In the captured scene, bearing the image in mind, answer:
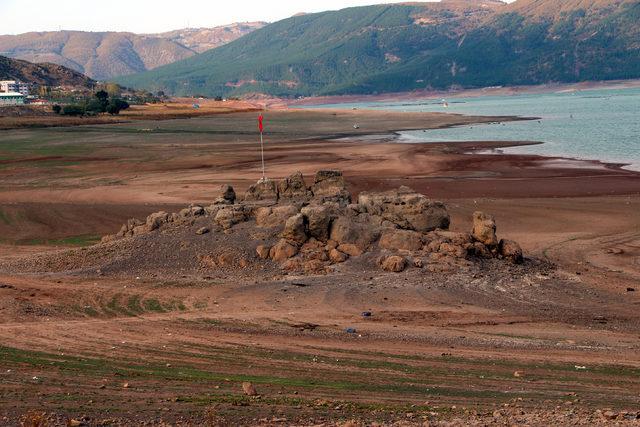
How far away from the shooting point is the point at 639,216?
34.0 meters

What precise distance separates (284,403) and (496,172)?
41.1 metres

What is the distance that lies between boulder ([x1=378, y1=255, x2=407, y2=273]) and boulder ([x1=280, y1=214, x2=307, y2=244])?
8.12ft

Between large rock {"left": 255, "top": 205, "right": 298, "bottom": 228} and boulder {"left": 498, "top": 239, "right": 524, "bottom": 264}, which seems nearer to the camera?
boulder {"left": 498, "top": 239, "right": 524, "bottom": 264}

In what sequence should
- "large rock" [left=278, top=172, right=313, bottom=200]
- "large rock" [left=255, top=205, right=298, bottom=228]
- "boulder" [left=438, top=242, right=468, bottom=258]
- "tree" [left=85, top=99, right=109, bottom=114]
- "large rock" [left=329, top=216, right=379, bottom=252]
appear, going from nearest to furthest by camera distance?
"boulder" [left=438, top=242, right=468, bottom=258], "large rock" [left=329, top=216, right=379, bottom=252], "large rock" [left=255, top=205, right=298, bottom=228], "large rock" [left=278, top=172, right=313, bottom=200], "tree" [left=85, top=99, right=109, bottom=114]

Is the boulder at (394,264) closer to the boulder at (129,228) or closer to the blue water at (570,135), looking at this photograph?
the boulder at (129,228)

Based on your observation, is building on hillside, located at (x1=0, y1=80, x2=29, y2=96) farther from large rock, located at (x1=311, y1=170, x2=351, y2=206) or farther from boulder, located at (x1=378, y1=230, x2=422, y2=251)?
boulder, located at (x1=378, y1=230, x2=422, y2=251)

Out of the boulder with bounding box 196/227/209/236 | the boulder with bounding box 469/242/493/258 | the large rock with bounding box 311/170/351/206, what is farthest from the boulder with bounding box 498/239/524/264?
the boulder with bounding box 196/227/209/236

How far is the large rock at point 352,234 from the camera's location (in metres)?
24.3

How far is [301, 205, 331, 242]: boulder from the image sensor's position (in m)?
24.3

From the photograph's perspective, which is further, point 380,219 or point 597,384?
point 380,219

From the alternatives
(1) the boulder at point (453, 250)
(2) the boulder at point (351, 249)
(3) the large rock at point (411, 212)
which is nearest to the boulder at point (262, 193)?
(3) the large rock at point (411, 212)

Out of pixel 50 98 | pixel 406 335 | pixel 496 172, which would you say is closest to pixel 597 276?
pixel 406 335

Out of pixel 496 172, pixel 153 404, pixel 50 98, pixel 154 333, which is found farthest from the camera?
pixel 50 98

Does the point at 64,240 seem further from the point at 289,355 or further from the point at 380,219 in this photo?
the point at 289,355
